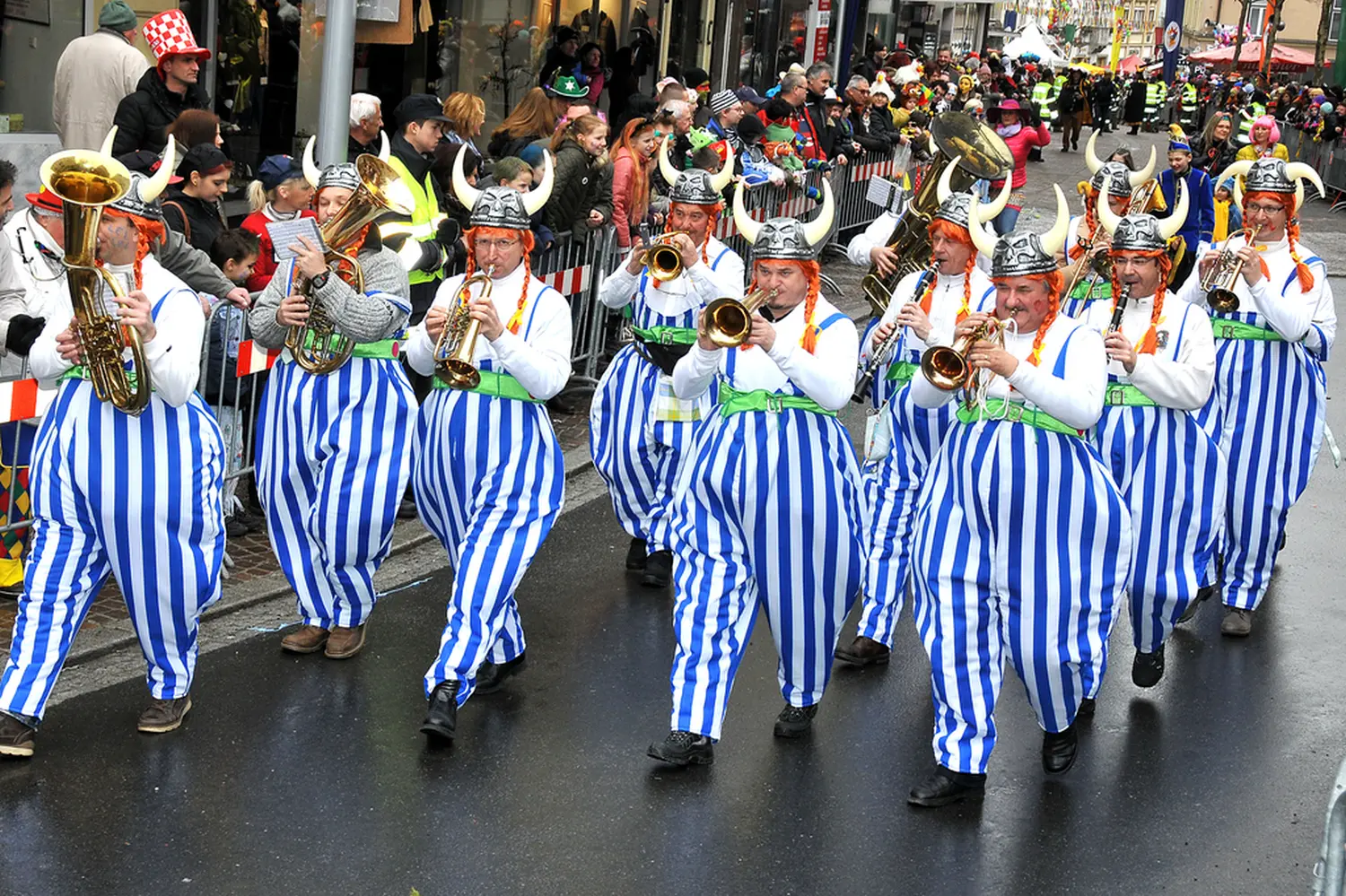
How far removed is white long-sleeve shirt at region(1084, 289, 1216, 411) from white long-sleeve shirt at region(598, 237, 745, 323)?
1.87m

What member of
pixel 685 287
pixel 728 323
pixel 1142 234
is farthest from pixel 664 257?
pixel 1142 234

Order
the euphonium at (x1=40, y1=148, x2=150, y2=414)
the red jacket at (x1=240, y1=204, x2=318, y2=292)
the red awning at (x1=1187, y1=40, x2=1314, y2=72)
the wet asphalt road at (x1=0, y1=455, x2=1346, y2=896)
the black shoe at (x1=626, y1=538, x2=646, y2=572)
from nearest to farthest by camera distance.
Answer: the wet asphalt road at (x1=0, y1=455, x2=1346, y2=896), the euphonium at (x1=40, y1=148, x2=150, y2=414), the red jacket at (x1=240, y1=204, x2=318, y2=292), the black shoe at (x1=626, y1=538, x2=646, y2=572), the red awning at (x1=1187, y1=40, x2=1314, y2=72)

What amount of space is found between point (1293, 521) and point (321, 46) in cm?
584

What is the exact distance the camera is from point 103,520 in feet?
19.2

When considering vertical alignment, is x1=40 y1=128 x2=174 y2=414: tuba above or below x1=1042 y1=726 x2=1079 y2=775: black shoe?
above

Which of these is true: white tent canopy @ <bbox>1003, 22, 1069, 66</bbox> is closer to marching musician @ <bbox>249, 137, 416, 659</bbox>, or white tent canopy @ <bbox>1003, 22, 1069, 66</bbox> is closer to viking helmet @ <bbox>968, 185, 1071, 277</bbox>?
marching musician @ <bbox>249, 137, 416, 659</bbox>

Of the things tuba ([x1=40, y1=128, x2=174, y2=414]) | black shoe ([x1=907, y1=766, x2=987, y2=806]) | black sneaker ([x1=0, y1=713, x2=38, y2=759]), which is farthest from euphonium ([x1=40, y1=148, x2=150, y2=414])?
black shoe ([x1=907, y1=766, x2=987, y2=806])

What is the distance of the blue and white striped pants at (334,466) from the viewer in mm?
6758

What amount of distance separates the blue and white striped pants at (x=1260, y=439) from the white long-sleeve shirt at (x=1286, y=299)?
14 centimetres

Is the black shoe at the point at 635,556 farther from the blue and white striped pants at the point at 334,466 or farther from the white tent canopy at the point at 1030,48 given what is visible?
the white tent canopy at the point at 1030,48

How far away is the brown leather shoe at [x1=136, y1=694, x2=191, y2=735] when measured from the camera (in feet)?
20.2

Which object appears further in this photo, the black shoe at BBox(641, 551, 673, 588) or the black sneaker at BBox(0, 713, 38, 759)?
the black shoe at BBox(641, 551, 673, 588)

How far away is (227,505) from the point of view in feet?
27.8

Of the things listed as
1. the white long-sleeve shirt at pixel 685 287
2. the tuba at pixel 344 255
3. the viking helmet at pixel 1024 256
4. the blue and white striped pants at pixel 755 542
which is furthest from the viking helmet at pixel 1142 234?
the tuba at pixel 344 255
